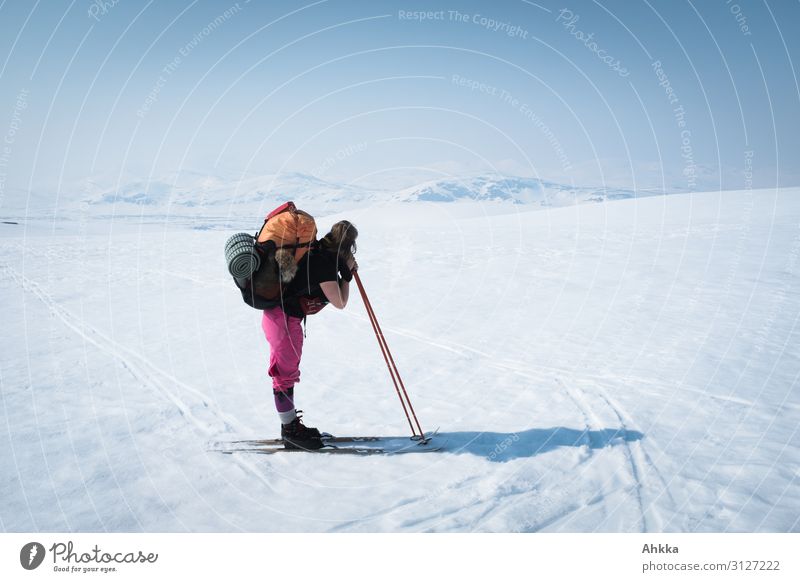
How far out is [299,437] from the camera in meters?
3.66

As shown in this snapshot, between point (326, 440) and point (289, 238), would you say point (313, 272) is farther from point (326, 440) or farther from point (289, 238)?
point (326, 440)

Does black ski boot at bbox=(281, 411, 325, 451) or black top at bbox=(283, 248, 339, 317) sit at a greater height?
black top at bbox=(283, 248, 339, 317)

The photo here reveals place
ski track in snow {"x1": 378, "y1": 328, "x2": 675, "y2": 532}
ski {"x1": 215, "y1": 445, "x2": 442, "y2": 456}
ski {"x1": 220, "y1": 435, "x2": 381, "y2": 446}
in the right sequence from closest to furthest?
ski track in snow {"x1": 378, "y1": 328, "x2": 675, "y2": 532} < ski {"x1": 215, "y1": 445, "x2": 442, "y2": 456} < ski {"x1": 220, "y1": 435, "x2": 381, "y2": 446}

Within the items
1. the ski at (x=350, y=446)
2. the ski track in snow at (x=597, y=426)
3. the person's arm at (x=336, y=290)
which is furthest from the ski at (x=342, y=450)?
the person's arm at (x=336, y=290)

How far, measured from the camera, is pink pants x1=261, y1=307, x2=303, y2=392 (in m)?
3.49

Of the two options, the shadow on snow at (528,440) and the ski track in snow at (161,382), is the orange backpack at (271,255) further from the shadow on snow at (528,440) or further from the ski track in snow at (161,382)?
the shadow on snow at (528,440)

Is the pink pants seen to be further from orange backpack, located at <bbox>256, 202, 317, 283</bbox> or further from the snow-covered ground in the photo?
the snow-covered ground

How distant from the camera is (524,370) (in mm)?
5391

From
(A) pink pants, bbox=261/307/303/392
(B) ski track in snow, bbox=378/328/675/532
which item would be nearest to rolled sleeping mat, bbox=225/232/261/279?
(A) pink pants, bbox=261/307/303/392

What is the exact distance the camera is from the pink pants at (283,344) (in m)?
3.49

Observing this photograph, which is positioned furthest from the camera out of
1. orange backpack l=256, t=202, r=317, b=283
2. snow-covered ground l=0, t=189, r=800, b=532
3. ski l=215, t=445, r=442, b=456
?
ski l=215, t=445, r=442, b=456

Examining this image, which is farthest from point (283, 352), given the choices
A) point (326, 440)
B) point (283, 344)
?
point (326, 440)
